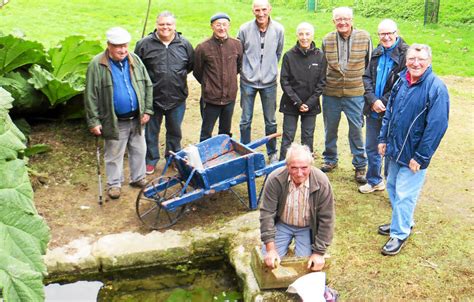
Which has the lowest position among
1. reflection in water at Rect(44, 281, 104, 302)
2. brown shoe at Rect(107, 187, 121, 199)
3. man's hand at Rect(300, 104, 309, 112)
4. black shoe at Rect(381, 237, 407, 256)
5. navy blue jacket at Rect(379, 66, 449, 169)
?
reflection in water at Rect(44, 281, 104, 302)

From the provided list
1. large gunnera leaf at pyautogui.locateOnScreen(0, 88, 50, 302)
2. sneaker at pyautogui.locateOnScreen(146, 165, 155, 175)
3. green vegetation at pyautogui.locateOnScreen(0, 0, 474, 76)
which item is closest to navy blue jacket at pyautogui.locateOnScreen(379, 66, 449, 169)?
sneaker at pyautogui.locateOnScreen(146, 165, 155, 175)

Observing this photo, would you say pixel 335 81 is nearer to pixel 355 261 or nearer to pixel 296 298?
pixel 355 261

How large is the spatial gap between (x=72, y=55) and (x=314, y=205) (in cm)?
450

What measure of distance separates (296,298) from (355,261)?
0.95m

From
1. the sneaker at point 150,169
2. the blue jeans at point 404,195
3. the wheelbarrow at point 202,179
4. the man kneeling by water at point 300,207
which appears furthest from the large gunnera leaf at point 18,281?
the sneaker at point 150,169

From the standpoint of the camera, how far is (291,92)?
6.75m

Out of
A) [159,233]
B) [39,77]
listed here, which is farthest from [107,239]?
[39,77]

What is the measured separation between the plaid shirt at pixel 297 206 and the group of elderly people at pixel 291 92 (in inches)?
45.5

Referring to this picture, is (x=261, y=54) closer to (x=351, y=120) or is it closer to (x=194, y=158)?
(x=351, y=120)

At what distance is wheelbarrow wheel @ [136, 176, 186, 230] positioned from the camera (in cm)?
598

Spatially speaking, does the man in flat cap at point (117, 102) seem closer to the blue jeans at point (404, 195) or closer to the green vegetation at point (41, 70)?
the green vegetation at point (41, 70)

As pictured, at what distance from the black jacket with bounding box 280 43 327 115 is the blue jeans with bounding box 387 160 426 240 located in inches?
60.2

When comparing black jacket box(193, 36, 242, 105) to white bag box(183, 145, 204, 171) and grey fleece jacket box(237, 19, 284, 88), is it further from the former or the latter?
white bag box(183, 145, 204, 171)

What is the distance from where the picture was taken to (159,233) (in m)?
5.80
